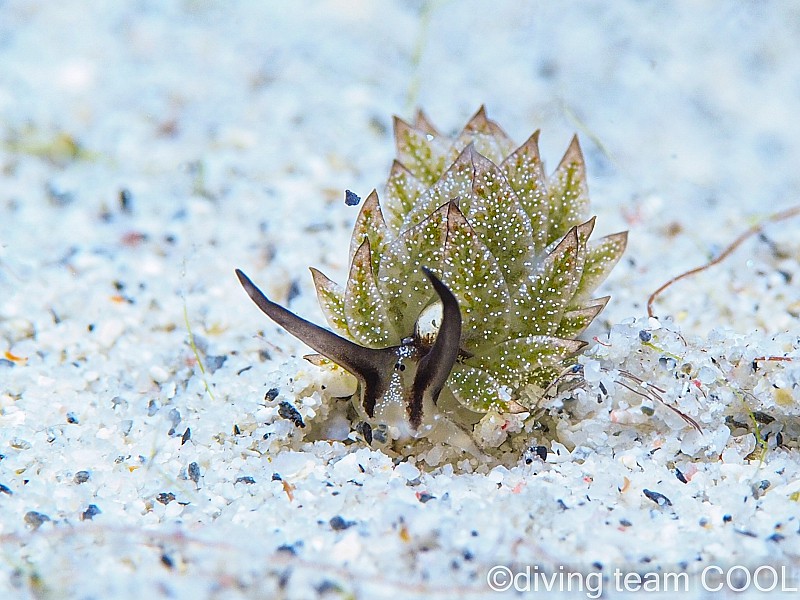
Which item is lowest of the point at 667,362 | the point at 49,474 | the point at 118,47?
the point at 49,474

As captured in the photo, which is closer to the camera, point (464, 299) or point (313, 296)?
point (464, 299)

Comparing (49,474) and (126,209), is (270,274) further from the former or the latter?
(49,474)

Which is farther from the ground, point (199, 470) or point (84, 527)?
point (199, 470)

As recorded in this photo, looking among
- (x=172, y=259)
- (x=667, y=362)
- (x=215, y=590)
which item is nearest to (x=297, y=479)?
(x=215, y=590)

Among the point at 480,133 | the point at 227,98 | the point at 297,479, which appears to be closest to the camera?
the point at 297,479

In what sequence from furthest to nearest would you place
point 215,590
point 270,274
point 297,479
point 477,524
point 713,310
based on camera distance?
point 270,274, point 713,310, point 297,479, point 477,524, point 215,590

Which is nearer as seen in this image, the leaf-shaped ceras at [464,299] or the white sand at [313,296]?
the white sand at [313,296]
